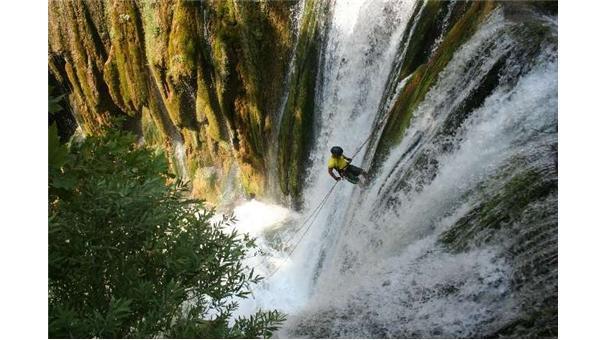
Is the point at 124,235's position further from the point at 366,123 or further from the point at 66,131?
the point at 66,131

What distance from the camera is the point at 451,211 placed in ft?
11.9

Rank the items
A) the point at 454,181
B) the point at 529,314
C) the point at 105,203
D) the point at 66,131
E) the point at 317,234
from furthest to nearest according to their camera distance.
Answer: the point at 66,131
the point at 317,234
the point at 454,181
the point at 529,314
the point at 105,203

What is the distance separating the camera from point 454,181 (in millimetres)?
3613

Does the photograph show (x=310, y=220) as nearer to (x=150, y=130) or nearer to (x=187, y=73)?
(x=187, y=73)

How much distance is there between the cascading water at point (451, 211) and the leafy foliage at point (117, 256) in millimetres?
1176

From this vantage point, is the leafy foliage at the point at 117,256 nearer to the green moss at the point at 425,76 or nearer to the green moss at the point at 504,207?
the green moss at the point at 504,207

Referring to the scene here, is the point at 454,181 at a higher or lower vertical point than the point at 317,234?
lower

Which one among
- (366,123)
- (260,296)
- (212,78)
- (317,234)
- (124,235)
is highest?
(212,78)

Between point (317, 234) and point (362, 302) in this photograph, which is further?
point (317, 234)

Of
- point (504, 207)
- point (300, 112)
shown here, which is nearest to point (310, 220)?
point (300, 112)

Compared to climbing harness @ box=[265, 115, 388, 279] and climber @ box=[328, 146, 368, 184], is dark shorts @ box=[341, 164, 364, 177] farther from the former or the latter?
climbing harness @ box=[265, 115, 388, 279]

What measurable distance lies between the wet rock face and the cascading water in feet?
3.78

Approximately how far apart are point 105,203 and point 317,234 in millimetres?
2634
